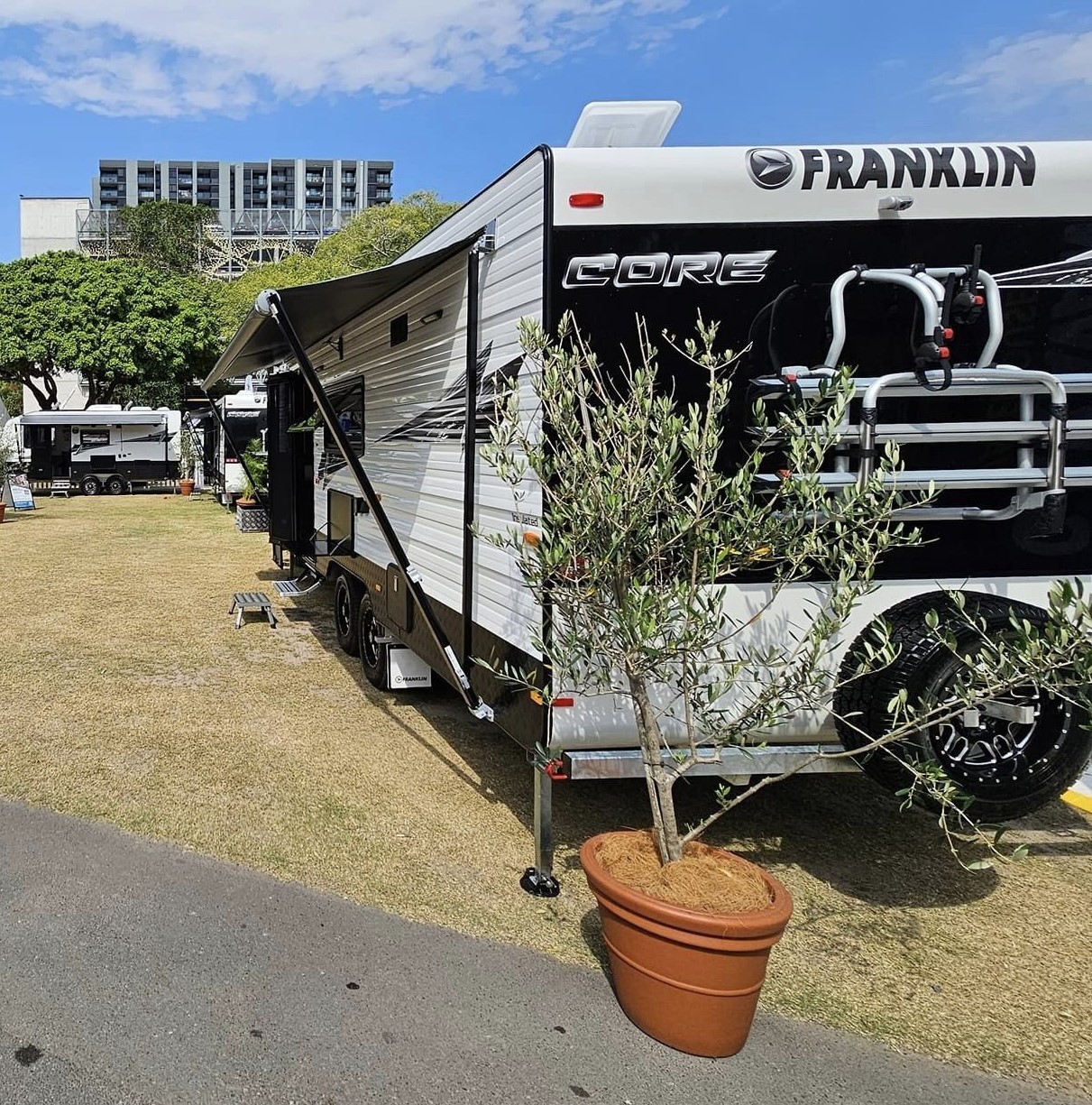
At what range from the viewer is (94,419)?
25.8m

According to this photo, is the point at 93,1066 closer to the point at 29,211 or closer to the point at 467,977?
the point at 467,977

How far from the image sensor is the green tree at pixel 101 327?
30812 millimetres

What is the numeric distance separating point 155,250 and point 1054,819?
58.8 m

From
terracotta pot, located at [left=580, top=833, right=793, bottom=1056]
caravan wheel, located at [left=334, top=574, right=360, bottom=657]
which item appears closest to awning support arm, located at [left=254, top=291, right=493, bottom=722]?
terracotta pot, located at [left=580, top=833, right=793, bottom=1056]

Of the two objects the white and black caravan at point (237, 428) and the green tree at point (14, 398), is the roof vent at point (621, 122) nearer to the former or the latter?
the white and black caravan at point (237, 428)

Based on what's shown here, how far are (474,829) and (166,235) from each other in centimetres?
5834

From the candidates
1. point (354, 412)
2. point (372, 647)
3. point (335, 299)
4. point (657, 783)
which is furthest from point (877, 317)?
point (372, 647)

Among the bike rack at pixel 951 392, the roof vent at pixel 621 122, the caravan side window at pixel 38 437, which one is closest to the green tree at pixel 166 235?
the caravan side window at pixel 38 437

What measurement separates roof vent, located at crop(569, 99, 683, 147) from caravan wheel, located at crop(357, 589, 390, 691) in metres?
3.61

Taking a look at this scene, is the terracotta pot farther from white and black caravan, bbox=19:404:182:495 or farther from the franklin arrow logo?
white and black caravan, bbox=19:404:182:495

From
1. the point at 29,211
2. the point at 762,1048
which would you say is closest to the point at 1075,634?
the point at 762,1048

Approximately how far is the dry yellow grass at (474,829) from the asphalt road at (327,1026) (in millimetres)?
190

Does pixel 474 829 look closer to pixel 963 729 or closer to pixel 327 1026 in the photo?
pixel 327 1026

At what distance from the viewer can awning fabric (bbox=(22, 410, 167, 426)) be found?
25.5 metres
